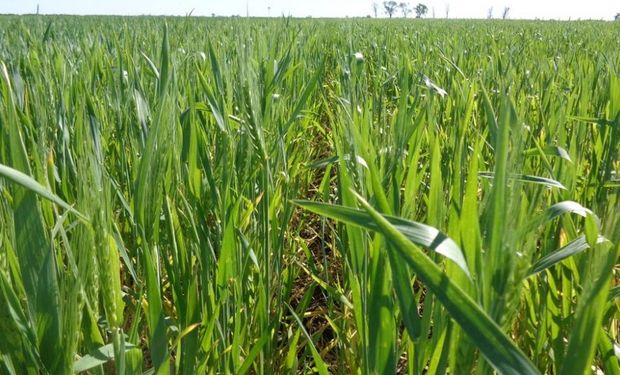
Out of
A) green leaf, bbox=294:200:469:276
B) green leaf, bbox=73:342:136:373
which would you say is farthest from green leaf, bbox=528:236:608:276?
green leaf, bbox=73:342:136:373

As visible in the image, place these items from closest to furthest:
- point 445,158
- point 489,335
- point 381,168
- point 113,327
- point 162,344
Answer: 1. point 489,335
2. point 113,327
3. point 162,344
4. point 381,168
5. point 445,158

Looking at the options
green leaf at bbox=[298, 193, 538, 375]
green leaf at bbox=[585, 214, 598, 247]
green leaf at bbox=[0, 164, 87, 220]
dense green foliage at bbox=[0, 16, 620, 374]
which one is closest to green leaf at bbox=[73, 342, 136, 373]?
Result: dense green foliage at bbox=[0, 16, 620, 374]

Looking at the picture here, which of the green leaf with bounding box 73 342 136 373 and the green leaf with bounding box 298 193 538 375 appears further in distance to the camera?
the green leaf with bounding box 73 342 136 373

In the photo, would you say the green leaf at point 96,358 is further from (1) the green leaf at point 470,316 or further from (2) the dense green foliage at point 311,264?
(1) the green leaf at point 470,316

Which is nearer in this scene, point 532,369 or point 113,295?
point 532,369

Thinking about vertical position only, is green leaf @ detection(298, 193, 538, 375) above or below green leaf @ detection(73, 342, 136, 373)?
above

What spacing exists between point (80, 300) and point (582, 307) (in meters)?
0.38

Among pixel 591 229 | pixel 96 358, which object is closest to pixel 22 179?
pixel 96 358

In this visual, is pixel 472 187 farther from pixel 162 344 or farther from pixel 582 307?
pixel 162 344

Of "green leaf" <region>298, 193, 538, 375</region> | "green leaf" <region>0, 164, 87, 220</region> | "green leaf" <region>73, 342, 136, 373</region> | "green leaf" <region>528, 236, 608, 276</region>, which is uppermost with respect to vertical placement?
"green leaf" <region>0, 164, 87, 220</region>

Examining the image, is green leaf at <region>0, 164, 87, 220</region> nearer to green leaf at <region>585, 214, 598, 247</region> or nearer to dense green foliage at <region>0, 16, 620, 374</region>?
A: dense green foliage at <region>0, 16, 620, 374</region>

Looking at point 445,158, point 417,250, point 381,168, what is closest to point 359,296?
point 381,168

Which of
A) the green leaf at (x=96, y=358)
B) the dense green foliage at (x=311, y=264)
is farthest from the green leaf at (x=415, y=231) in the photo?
the green leaf at (x=96, y=358)

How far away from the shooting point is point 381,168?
0.77 m
